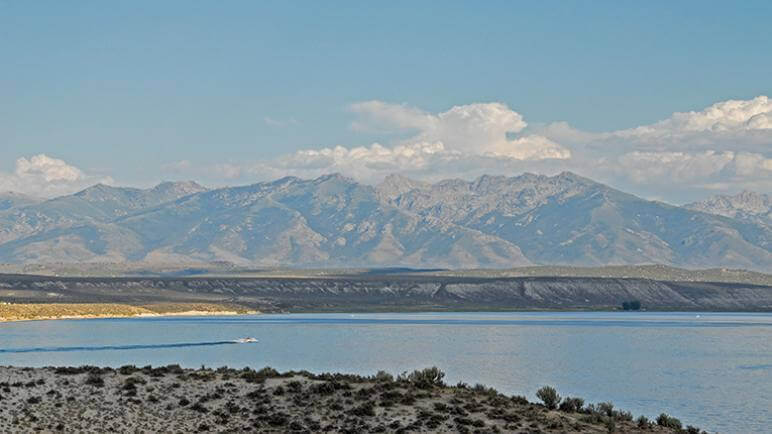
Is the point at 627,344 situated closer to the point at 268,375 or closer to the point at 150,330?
the point at 150,330

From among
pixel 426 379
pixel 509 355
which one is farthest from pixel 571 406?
pixel 509 355

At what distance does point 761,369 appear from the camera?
346 ft

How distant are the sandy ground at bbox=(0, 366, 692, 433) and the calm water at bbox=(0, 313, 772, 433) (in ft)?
51.0

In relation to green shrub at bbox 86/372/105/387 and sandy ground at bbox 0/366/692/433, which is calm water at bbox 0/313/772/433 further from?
green shrub at bbox 86/372/105/387

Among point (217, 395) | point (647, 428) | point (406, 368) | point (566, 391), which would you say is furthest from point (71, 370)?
point (406, 368)

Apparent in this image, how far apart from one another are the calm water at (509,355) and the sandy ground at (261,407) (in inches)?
612

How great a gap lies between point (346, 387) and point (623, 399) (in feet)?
91.2

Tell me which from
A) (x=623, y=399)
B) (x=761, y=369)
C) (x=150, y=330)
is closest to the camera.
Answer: (x=623, y=399)

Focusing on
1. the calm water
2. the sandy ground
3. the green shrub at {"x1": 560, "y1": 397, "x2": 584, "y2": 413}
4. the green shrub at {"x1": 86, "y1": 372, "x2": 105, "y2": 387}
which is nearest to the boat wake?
the calm water

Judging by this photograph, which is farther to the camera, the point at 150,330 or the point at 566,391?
the point at 150,330

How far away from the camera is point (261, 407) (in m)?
55.0

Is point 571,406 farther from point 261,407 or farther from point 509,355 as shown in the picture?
point 509,355

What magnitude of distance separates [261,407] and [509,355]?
65.6m

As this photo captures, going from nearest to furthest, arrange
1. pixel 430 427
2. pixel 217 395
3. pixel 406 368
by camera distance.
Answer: pixel 430 427 < pixel 217 395 < pixel 406 368
